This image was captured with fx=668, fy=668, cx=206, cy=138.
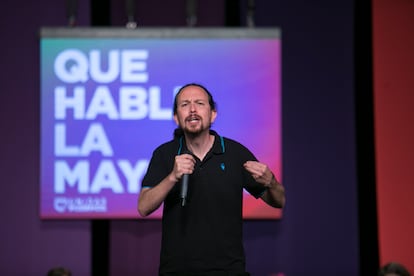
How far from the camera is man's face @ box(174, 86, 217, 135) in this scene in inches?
86.7

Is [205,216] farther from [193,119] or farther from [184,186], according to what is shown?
[193,119]

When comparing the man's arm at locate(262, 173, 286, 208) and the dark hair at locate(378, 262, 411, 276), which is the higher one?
the man's arm at locate(262, 173, 286, 208)

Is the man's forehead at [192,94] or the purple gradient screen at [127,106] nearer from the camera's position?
the man's forehead at [192,94]

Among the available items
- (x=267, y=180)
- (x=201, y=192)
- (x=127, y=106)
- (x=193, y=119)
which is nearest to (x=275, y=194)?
(x=267, y=180)

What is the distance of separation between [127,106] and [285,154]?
3.65 feet

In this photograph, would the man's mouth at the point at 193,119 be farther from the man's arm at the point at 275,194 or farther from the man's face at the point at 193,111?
the man's arm at the point at 275,194

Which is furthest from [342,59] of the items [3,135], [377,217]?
[3,135]

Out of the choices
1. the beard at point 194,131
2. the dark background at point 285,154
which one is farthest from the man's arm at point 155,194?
the dark background at point 285,154

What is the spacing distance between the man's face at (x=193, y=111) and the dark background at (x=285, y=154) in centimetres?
229

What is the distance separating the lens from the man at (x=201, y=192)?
6.95ft

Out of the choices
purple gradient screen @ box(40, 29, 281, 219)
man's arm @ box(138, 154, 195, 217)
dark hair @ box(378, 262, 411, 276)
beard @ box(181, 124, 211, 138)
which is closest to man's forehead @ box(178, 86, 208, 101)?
beard @ box(181, 124, 211, 138)

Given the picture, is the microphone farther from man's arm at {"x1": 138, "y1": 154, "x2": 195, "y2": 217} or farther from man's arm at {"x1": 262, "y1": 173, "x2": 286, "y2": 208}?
man's arm at {"x1": 262, "y1": 173, "x2": 286, "y2": 208}

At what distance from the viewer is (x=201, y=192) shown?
7.14ft

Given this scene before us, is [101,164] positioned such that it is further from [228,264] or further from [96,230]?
[228,264]
